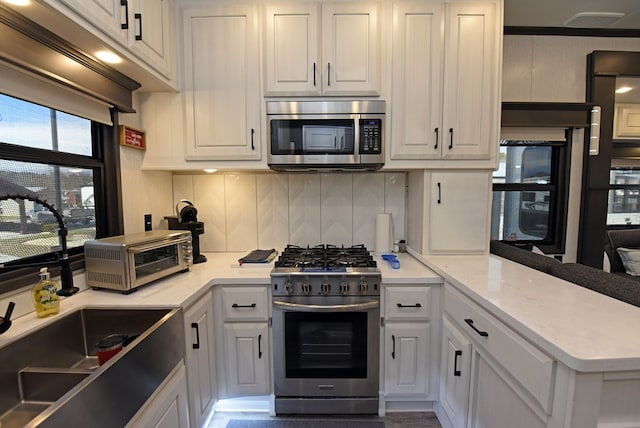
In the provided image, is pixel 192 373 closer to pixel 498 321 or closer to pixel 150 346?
pixel 150 346

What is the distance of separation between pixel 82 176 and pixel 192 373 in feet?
4.00

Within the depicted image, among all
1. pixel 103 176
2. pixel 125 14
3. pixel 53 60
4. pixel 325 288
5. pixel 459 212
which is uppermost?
pixel 125 14

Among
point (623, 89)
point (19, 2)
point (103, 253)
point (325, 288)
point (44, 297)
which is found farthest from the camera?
point (623, 89)

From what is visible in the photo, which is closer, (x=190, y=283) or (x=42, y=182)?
(x=42, y=182)

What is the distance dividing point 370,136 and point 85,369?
5.93ft

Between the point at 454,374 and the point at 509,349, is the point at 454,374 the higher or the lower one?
the lower one

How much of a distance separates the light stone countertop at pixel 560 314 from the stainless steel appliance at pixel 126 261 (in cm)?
160

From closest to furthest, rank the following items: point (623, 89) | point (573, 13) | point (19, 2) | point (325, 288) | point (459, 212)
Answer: point (19, 2), point (325, 288), point (459, 212), point (573, 13), point (623, 89)

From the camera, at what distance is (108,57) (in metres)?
1.41

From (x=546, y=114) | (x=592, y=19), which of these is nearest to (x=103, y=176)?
(x=546, y=114)

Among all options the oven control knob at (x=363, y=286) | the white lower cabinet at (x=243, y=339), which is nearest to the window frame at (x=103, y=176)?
the white lower cabinet at (x=243, y=339)

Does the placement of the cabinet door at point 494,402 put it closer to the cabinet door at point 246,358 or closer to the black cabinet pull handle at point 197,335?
the cabinet door at point 246,358

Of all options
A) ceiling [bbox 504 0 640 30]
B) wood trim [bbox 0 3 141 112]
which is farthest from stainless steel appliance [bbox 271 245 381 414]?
ceiling [bbox 504 0 640 30]

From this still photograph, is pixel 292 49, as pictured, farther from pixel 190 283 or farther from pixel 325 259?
pixel 190 283
